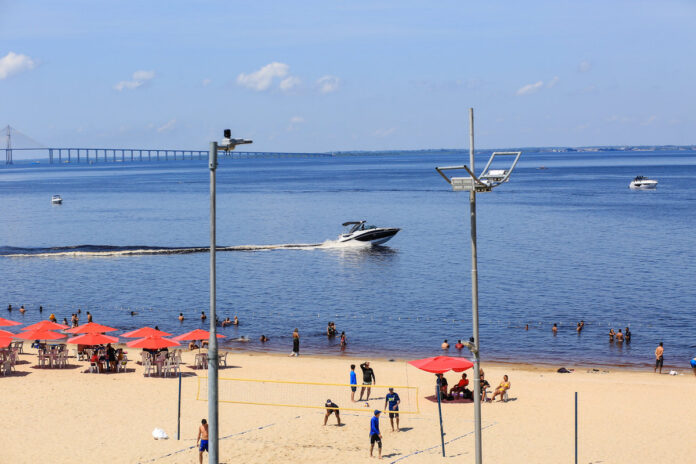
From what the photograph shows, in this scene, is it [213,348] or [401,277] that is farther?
[401,277]

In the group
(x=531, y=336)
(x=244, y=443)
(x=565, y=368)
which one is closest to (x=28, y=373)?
(x=244, y=443)

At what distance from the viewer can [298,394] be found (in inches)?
1187

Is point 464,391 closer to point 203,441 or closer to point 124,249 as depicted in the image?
point 203,441

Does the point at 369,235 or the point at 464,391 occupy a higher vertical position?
the point at 369,235

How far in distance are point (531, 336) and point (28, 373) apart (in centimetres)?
2689

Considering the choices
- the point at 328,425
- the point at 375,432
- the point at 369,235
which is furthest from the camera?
the point at 369,235

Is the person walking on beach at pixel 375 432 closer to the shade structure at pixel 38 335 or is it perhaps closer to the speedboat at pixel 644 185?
the shade structure at pixel 38 335

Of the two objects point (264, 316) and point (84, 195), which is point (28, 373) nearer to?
point (264, 316)

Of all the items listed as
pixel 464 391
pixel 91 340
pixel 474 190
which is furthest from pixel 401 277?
pixel 474 190

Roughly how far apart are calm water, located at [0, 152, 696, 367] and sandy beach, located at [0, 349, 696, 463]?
34.3 feet

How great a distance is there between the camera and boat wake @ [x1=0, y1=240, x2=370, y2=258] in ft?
273

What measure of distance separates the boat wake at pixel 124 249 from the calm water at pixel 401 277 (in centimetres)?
54

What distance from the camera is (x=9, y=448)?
23.1m

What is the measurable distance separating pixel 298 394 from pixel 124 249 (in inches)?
2383
